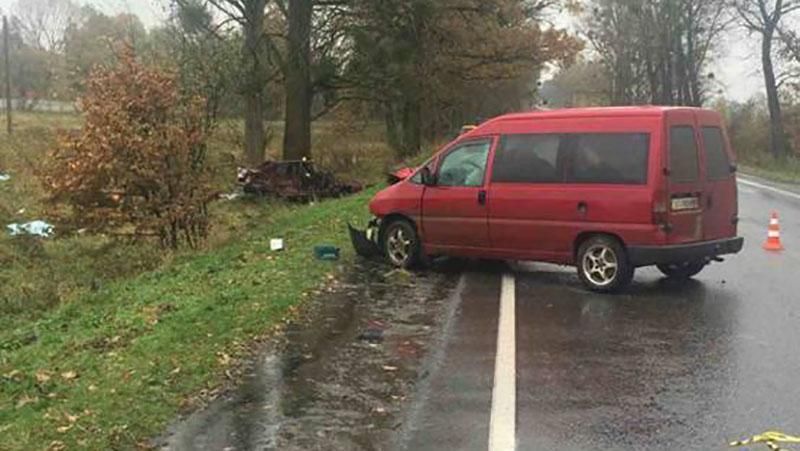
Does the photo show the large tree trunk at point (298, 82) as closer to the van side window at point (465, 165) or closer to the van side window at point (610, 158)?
the van side window at point (465, 165)

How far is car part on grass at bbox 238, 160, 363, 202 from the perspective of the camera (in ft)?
92.3

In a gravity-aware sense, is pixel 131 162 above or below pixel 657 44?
below

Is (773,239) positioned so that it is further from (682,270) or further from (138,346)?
(138,346)

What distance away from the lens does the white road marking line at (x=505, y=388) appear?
5438 millimetres

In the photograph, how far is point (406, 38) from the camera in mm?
30562

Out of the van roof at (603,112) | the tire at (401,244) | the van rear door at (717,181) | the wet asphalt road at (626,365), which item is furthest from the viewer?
the tire at (401,244)

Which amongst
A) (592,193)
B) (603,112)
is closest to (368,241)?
(592,193)

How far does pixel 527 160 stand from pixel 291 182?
18595 mm

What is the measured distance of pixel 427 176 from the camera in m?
12.0

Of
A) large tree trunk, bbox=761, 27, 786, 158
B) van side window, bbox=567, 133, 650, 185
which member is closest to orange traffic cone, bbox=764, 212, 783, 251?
van side window, bbox=567, 133, 650, 185

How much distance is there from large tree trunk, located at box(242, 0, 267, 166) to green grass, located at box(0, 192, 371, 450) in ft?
55.6

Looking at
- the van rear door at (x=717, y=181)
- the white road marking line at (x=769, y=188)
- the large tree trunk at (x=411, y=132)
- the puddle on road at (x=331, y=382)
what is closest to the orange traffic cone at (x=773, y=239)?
the van rear door at (x=717, y=181)

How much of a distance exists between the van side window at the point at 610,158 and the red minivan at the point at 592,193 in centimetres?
1

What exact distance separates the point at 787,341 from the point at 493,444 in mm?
3876
